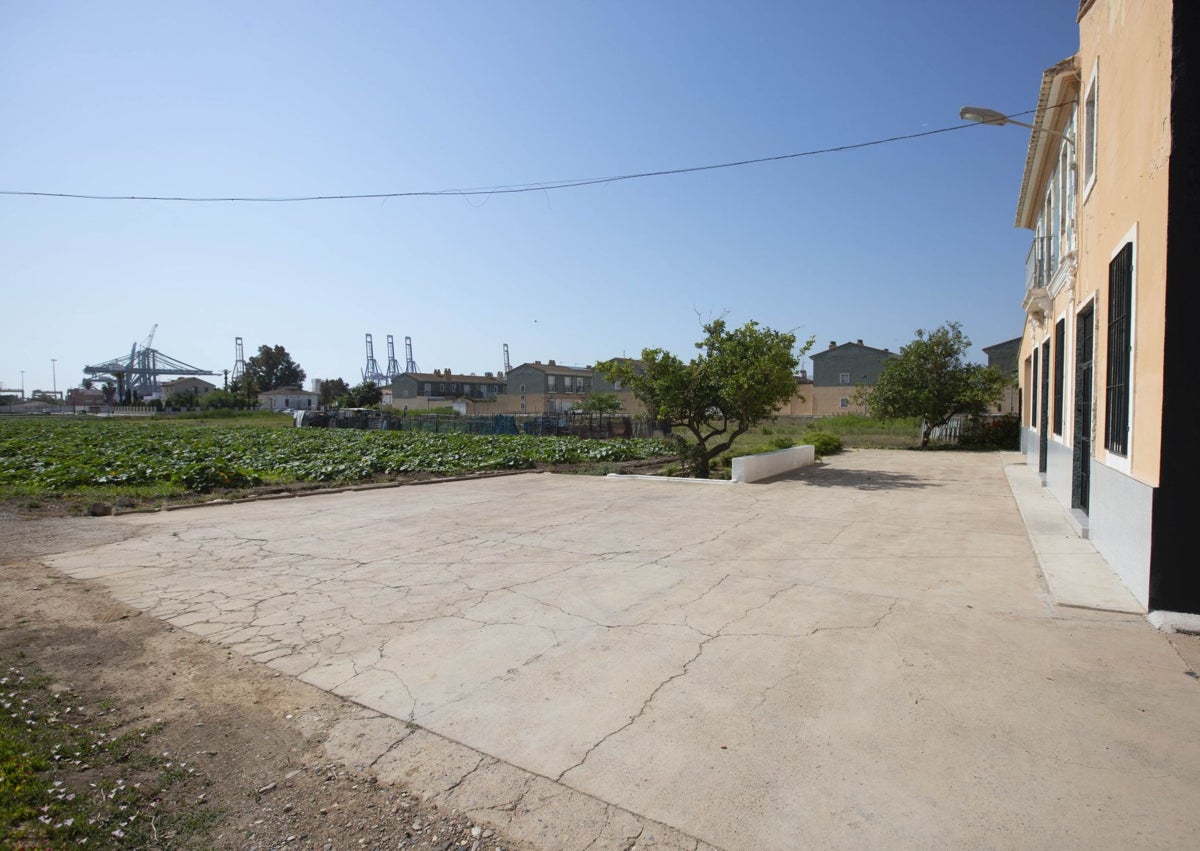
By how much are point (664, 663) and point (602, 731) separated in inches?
42.9

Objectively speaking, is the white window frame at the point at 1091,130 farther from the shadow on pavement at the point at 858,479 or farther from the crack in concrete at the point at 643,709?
the crack in concrete at the point at 643,709

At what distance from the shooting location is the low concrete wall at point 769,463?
16000 millimetres

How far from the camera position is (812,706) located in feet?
13.5

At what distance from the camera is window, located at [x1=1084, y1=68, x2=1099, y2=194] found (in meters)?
9.12

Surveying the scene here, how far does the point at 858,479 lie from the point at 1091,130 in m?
9.16

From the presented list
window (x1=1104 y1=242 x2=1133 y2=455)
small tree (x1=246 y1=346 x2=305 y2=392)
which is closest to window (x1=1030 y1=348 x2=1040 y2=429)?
window (x1=1104 y1=242 x2=1133 y2=455)

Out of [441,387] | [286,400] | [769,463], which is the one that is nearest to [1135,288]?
[769,463]

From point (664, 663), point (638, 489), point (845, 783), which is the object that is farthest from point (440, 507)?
point (845, 783)

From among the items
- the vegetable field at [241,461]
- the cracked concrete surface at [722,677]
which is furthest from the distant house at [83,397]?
the cracked concrete surface at [722,677]

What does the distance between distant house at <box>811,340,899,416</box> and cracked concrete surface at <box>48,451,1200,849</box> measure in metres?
59.3

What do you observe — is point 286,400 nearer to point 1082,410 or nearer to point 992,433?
point 992,433

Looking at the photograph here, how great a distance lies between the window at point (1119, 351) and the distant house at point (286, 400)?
4472 inches

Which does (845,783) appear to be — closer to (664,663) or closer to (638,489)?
(664,663)

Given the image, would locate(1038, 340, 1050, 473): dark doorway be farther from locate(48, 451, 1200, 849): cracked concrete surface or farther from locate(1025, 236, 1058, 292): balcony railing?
locate(48, 451, 1200, 849): cracked concrete surface
